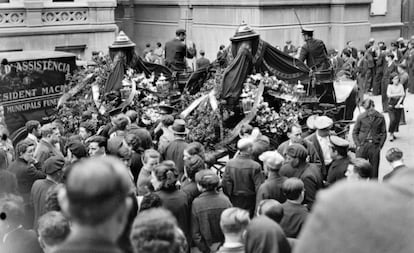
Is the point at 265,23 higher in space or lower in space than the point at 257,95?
higher

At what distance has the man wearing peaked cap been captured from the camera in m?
7.43

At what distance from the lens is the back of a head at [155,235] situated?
344 cm

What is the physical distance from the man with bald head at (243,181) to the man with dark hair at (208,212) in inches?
45.4

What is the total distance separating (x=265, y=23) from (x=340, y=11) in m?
4.12

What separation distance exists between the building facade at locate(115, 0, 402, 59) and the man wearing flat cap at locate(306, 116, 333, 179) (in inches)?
491

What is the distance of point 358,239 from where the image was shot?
139 cm

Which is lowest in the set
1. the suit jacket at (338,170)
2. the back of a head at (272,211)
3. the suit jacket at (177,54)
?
the suit jacket at (338,170)

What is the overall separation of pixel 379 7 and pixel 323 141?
75.3ft

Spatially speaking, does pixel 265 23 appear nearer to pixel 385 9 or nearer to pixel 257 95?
pixel 385 9

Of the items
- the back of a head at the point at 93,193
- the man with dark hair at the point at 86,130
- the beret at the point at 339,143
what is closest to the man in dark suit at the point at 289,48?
the man with dark hair at the point at 86,130

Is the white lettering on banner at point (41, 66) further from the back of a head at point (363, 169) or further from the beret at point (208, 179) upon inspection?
the back of a head at point (363, 169)

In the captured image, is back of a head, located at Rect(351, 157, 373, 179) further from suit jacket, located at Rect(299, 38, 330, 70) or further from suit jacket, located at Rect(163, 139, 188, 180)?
suit jacket, located at Rect(299, 38, 330, 70)

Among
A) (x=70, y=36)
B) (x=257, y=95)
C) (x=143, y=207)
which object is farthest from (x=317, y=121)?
(x=70, y=36)

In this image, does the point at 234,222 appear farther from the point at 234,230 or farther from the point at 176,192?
the point at 176,192
